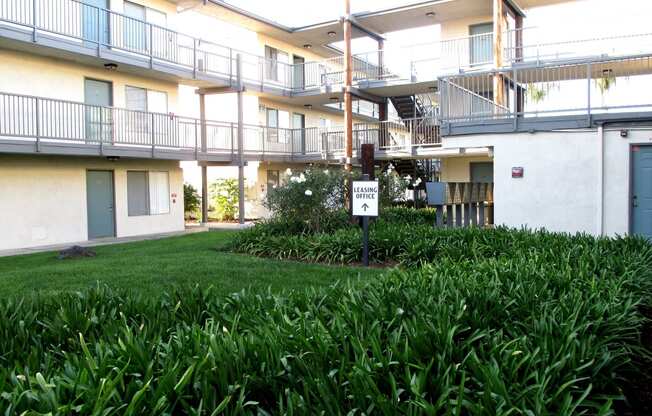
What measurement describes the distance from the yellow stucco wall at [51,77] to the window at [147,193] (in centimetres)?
263

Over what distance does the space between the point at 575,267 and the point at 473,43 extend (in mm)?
18787

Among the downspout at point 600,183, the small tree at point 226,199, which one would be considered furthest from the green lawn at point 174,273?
the small tree at point 226,199

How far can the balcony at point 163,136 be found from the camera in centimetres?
1559

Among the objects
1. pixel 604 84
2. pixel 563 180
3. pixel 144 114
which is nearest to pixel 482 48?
pixel 604 84

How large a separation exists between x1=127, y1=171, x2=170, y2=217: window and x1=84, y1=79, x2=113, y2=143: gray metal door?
2506 mm

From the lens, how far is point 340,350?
3.62 m

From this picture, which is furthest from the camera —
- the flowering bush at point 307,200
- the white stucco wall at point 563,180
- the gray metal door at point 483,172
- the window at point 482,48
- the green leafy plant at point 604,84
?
the gray metal door at point 483,172

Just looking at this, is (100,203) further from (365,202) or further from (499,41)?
(499,41)

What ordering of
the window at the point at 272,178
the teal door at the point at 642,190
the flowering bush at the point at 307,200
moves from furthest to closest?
1. the window at the point at 272,178
2. the flowering bush at the point at 307,200
3. the teal door at the point at 642,190

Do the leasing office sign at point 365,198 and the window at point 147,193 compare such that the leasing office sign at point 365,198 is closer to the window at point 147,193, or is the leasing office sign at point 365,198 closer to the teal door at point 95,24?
the teal door at point 95,24

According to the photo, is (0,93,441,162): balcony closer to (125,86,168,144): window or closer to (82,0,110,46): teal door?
(125,86,168,144): window

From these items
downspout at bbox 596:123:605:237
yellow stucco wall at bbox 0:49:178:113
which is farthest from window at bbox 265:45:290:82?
downspout at bbox 596:123:605:237

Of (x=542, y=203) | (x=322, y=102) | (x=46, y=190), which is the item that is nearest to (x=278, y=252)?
(x=542, y=203)

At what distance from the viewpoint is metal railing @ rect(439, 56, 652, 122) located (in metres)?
12.7
